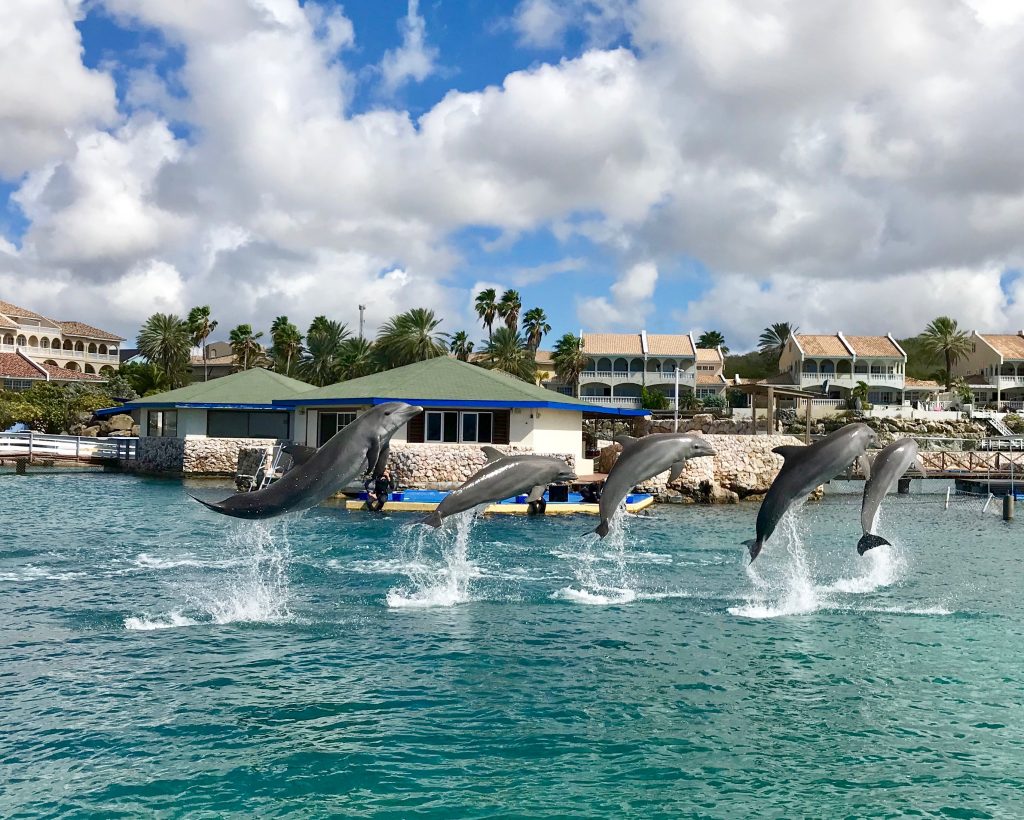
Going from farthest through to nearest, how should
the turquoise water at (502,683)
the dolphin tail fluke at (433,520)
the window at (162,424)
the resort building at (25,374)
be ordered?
the resort building at (25,374)
the window at (162,424)
the dolphin tail fluke at (433,520)
the turquoise water at (502,683)

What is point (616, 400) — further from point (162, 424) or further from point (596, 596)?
point (596, 596)

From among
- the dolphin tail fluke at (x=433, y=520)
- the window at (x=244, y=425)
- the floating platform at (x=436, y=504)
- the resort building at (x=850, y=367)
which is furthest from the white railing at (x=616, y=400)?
the dolphin tail fluke at (x=433, y=520)

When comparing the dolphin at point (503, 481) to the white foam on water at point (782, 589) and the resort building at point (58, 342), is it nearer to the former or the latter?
the white foam on water at point (782, 589)

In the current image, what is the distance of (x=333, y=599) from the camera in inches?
656

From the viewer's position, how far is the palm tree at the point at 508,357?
73.8 m

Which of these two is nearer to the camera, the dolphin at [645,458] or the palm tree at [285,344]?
the dolphin at [645,458]

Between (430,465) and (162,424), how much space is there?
86.8ft

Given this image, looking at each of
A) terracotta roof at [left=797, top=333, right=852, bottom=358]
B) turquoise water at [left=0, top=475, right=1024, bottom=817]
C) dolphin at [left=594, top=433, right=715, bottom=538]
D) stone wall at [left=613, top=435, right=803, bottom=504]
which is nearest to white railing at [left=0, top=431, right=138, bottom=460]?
turquoise water at [left=0, top=475, right=1024, bottom=817]

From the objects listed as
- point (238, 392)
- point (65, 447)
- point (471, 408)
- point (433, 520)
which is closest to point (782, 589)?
point (433, 520)

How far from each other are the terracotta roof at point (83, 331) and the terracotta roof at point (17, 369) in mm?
17619

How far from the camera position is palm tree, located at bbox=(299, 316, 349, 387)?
74.7 metres

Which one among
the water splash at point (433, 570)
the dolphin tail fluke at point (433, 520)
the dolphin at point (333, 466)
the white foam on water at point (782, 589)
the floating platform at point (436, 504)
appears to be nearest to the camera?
the dolphin at point (333, 466)

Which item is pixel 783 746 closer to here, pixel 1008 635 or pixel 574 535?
pixel 1008 635

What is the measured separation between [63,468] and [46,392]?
691 inches
